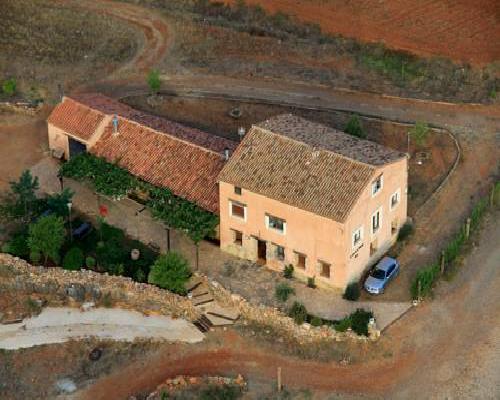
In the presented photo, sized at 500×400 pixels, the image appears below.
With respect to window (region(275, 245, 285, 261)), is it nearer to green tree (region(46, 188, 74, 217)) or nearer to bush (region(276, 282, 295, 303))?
bush (region(276, 282, 295, 303))

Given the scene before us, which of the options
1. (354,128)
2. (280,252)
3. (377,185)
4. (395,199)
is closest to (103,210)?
(280,252)

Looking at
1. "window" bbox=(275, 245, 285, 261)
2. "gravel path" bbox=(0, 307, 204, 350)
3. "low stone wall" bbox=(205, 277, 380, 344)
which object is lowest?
"gravel path" bbox=(0, 307, 204, 350)

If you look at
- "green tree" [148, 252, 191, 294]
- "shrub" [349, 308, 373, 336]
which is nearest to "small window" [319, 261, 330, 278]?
"shrub" [349, 308, 373, 336]

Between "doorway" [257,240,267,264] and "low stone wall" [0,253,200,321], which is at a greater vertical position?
"doorway" [257,240,267,264]

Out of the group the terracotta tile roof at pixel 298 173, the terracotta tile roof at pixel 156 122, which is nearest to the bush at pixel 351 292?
the terracotta tile roof at pixel 298 173

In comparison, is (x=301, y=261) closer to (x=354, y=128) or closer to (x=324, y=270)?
(x=324, y=270)

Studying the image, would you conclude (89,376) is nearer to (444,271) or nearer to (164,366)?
(164,366)

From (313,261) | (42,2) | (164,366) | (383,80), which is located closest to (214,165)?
(313,261)
